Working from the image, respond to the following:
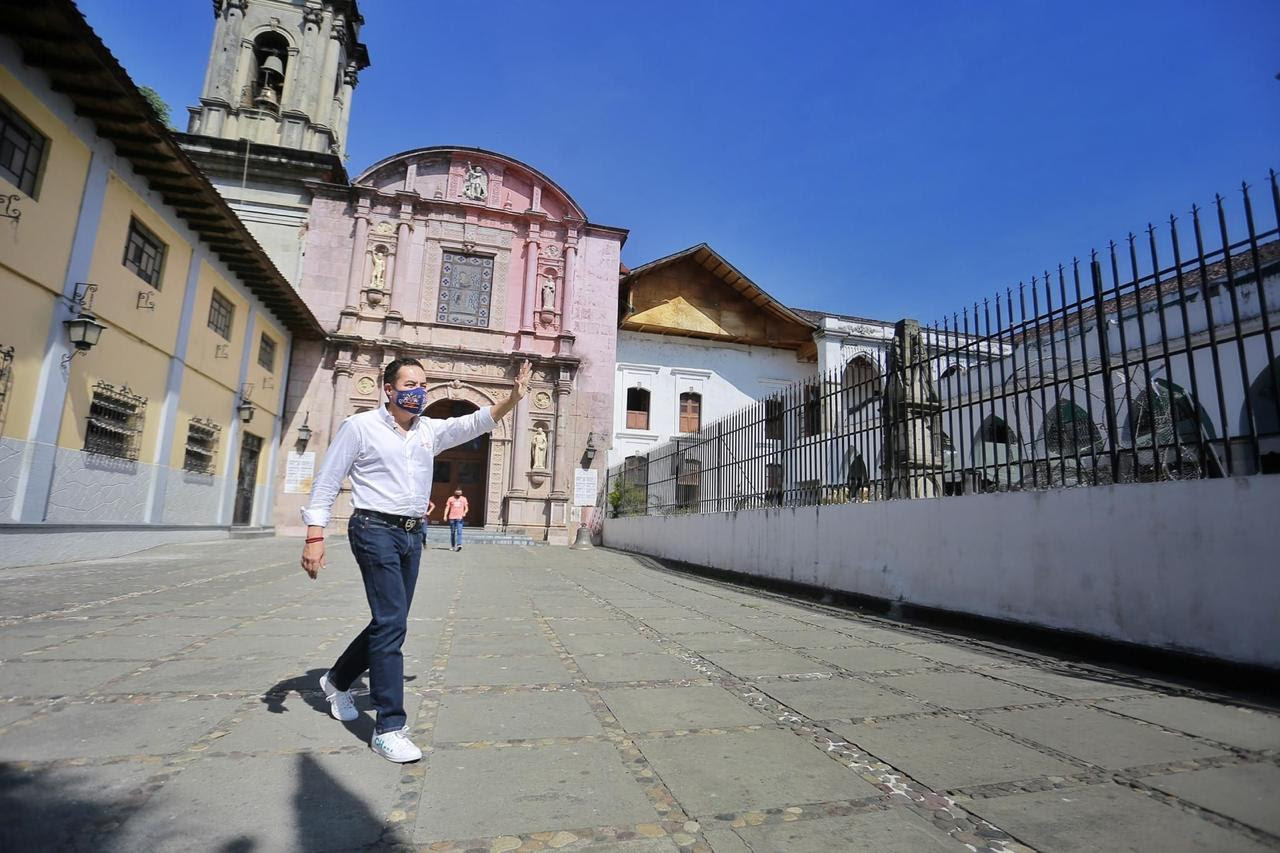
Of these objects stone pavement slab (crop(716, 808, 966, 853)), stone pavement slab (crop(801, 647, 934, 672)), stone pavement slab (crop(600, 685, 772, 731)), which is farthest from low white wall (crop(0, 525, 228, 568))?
stone pavement slab (crop(716, 808, 966, 853))

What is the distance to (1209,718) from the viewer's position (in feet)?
9.45

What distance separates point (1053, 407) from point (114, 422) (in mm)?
12346

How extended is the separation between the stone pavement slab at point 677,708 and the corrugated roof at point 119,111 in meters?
9.04

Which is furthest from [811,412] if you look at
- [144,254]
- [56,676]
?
[144,254]

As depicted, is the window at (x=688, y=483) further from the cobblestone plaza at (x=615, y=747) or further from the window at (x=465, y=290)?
the window at (x=465, y=290)

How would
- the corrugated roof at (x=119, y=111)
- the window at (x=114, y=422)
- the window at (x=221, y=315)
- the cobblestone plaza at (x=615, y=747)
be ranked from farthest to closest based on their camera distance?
the window at (x=221, y=315), the window at (x=114, y=422), the corrugated roof at (x=119, y=111), the cobblestone plaza at (x=615, y=747)

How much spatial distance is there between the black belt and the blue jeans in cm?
2

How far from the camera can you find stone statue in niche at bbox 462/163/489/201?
2075cm

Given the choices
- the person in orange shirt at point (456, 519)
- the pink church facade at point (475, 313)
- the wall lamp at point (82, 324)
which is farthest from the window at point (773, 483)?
the pink church facade at point (475, 313)

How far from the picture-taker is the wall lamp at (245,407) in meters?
14.3

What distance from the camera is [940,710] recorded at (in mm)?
2945

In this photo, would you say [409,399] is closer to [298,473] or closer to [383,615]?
[383,615]

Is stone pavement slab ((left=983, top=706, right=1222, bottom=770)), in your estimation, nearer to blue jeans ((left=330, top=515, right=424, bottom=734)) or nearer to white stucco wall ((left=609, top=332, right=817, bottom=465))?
blue jeans ((left=330, top=515, right=424, bottom=734))

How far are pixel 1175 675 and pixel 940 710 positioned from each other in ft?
6.32
